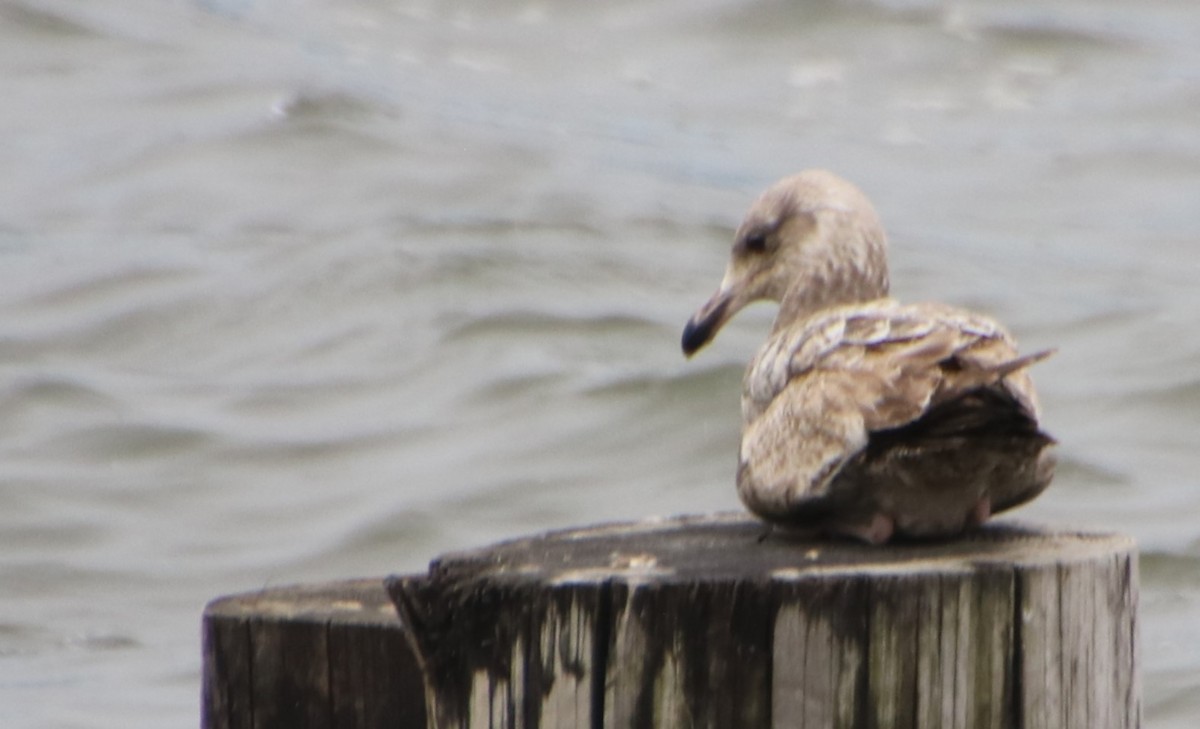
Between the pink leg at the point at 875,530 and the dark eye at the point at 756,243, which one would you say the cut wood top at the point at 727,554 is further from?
the dark eye at the point at 756,243

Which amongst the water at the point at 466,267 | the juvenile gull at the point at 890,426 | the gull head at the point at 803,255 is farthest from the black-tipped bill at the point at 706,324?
the water at the point at 466,267

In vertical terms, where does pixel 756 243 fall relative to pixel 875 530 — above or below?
above

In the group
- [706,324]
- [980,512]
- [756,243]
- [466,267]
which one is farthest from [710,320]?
→ [466,267]

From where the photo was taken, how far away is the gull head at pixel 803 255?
472 cm

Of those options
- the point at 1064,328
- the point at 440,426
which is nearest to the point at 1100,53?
the point at 1064,328

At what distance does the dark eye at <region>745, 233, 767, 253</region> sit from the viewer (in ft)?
16.0

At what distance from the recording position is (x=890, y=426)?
11.3ft

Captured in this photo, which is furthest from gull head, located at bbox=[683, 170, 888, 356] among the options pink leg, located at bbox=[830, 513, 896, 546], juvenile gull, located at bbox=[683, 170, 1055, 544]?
pink leg, located at bbox=[830, 513, 896, 546]

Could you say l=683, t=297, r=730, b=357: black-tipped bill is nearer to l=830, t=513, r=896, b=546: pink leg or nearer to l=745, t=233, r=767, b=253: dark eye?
l=745, t=233, r=767, b=253: dark eye

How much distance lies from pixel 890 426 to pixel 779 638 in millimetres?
608

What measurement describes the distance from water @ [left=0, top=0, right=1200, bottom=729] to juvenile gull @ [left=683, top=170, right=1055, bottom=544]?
4.58 m

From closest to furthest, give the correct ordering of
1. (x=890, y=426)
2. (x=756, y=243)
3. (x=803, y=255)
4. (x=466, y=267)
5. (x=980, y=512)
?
(x=890, y=426)
(x=980, y=512)
(x=803, y=255)
(x=756, y=243)
(x=466, y=267)

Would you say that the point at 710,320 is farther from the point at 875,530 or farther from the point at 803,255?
the point at 875,530

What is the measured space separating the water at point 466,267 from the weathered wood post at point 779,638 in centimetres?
498
